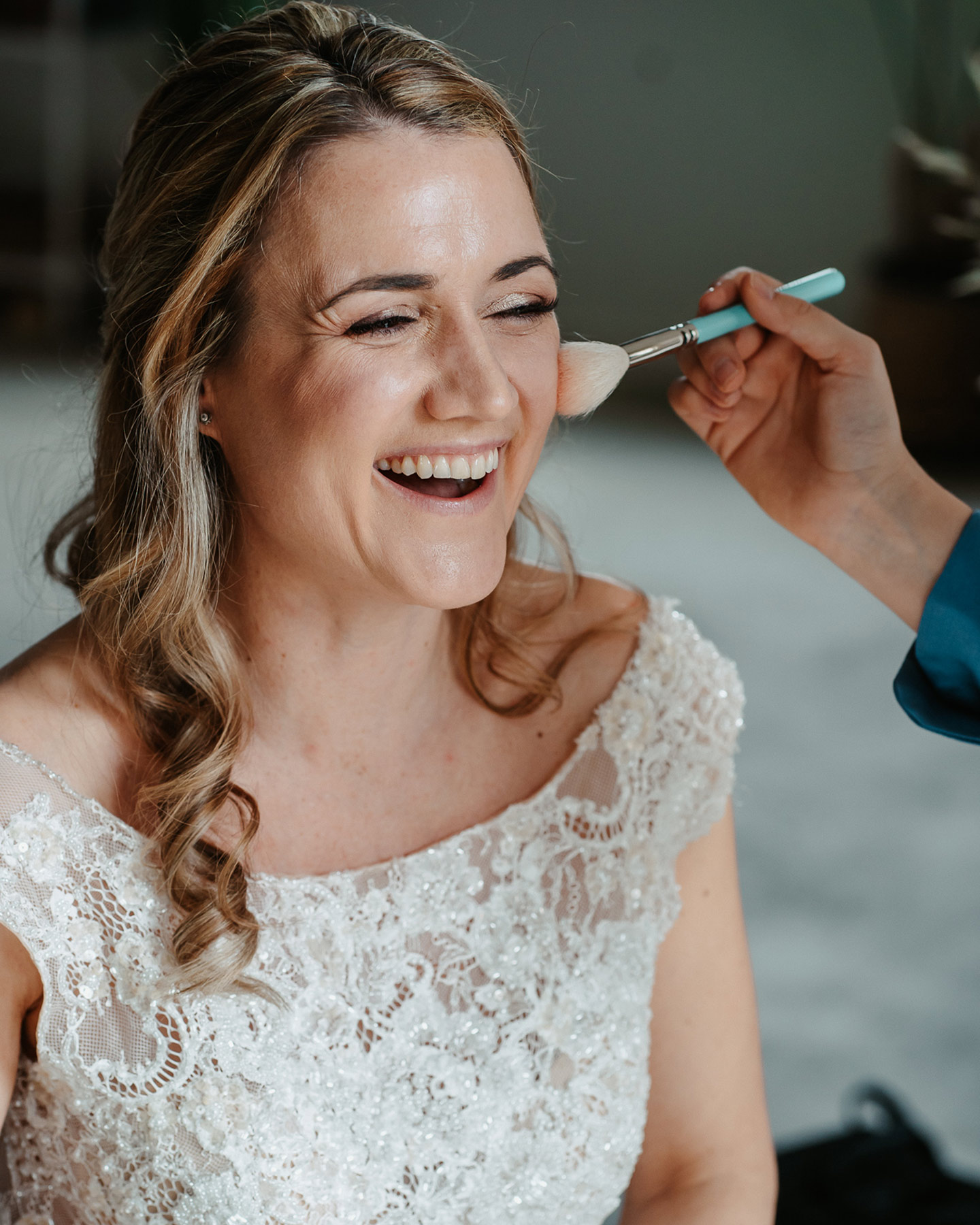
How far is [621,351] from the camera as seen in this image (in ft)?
4.17

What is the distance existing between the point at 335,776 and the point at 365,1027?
25 cm

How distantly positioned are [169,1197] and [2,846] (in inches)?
13.5

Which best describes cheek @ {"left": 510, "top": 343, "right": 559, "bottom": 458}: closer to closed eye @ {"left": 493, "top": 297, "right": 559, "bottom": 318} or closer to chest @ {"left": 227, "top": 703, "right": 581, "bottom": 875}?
closed eye @ {"left": 493, "top": 297, "right": 559, "bottom": 318}

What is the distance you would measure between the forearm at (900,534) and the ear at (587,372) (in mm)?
263

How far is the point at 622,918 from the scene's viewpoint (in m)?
1.34

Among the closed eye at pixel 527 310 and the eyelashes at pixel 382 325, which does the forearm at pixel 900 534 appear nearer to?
the closed eye at pixel 527 310

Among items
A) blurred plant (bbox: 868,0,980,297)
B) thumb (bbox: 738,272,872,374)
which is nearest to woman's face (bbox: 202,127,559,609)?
thumb (bbox: 738,272,872,374)

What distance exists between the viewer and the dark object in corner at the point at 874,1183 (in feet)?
6.78

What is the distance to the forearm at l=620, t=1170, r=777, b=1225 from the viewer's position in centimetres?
134

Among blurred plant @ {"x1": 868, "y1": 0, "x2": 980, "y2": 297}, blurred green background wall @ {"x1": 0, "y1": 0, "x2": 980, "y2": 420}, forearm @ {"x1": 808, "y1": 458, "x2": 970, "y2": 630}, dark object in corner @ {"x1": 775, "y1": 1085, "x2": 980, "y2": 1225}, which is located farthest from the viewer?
blurred green background wall @ {"x1": 0, "y1": 0, "x2": 980, "y2": 420}

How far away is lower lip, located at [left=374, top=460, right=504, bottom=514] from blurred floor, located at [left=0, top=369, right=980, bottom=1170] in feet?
1.36

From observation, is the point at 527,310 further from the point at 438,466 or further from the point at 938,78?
the point at 938,78

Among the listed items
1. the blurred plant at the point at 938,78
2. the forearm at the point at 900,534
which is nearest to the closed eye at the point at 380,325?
the forearm at the point at 900,534

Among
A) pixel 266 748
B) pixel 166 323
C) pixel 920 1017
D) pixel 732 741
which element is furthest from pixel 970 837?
pixel 166 323
